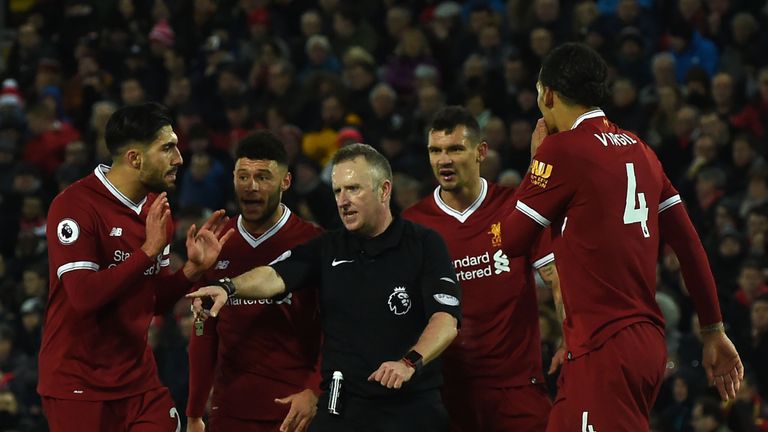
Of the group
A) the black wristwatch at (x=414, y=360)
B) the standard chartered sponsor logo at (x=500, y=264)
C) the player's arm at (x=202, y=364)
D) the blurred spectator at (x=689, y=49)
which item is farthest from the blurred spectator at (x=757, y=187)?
the black wristwatch at (x=414, y=360)

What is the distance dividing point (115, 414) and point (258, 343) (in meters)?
0.95

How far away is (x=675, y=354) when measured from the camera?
410 inches

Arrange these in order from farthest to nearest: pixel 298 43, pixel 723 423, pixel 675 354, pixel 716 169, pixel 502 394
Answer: pixel 298 43
pixel 716 169
pixel 675 354
pixel 723 423
pixel 502 394

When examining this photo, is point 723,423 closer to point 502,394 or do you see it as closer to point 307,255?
point 502,394

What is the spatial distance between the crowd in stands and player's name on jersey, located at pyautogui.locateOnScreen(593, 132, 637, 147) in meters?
4.04

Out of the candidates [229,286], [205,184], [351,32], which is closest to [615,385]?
[229,286]

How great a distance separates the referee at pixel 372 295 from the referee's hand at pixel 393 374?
248mm

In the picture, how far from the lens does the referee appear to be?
5.95m

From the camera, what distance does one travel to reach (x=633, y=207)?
18.4 feet

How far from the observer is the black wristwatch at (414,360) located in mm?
5637

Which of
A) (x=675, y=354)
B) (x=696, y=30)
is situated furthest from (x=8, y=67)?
(x=675, y=354)

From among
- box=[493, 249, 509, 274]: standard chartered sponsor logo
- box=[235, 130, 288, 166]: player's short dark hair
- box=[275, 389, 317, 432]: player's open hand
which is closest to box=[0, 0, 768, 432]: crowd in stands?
box=[493, 249, 509, 274]: standard chartered sponsor logo

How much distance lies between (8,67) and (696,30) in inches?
351

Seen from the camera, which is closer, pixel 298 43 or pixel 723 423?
pixel 723 423
